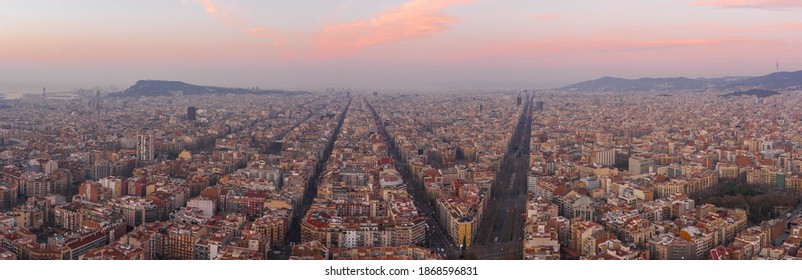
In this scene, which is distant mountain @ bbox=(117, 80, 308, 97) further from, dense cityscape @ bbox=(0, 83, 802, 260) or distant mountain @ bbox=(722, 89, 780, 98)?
distant mountain @ bbox=(722, 89, 780, 98)

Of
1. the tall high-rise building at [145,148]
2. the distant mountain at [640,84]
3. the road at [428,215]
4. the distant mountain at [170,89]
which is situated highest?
the distant mountain at [640,84]

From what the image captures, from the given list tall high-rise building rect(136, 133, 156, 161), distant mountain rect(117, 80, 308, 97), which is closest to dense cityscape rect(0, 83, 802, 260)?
tall high-rise building rect(136, 133, 156, 161)

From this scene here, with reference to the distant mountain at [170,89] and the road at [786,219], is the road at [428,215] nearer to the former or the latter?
the distant mountain at [170,89]

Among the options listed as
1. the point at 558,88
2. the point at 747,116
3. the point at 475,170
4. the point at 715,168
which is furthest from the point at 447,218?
the point at 715,168

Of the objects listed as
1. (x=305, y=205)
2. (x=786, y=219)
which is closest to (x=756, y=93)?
(x=786, y=219)

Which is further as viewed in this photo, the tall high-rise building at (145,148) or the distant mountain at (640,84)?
the tall high-rise building at (145,148)

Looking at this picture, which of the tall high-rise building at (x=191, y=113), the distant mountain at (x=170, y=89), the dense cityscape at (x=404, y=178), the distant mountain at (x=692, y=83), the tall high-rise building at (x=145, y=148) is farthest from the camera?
the tall high-rise building at (x=145, y=148)

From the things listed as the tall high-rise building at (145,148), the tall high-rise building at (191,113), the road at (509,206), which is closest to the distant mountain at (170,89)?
the tall high-rise building at (191,113)
